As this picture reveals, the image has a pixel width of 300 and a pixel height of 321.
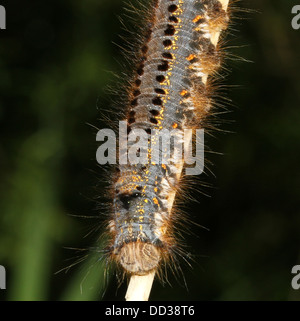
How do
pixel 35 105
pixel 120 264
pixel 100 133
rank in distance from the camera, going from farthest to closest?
1. pixel 35 105
2. pixel 100 133
3. pixel 120 264

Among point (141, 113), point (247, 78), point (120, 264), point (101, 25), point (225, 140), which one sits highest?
point (101, 25)

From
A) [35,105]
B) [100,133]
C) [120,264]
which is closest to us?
[120,264]

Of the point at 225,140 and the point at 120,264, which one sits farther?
the point at 225,140

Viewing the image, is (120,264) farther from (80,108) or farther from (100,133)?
(80,108)

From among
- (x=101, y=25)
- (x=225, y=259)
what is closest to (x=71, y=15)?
(x=101, y=25)

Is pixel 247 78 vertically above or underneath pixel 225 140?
above
